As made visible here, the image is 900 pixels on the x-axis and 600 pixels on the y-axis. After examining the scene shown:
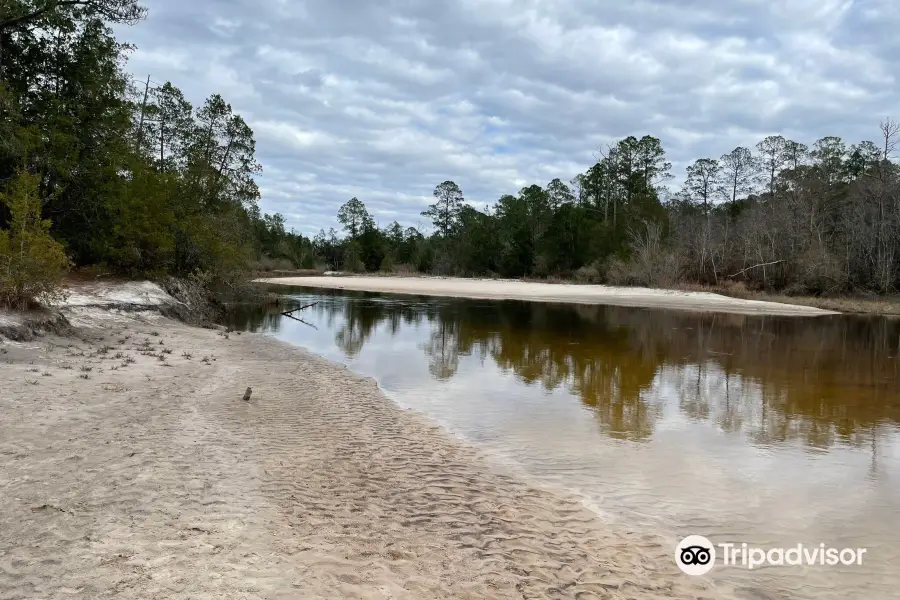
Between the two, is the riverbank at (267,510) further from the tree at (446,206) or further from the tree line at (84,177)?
the tree at (446,206)

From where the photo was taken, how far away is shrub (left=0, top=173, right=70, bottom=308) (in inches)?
484

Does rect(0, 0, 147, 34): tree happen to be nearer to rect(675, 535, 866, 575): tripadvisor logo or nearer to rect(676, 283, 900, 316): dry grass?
rect(675, 535, 866, 575): tripadvisor logo

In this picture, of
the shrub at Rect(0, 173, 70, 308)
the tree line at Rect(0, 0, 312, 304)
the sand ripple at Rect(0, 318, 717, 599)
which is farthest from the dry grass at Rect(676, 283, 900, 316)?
the shrub at Rect(0, 173, 70, 308)

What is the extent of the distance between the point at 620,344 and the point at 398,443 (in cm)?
1481

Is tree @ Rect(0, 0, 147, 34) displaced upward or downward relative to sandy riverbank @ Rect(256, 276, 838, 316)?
upward

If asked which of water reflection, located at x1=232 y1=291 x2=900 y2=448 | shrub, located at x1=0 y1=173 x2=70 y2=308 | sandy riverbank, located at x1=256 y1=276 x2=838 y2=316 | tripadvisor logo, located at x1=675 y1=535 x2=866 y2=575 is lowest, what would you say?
tripadvisor logo, located at x1=675 y1=535 x2=866 y2=575

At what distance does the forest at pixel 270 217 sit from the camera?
19547mm

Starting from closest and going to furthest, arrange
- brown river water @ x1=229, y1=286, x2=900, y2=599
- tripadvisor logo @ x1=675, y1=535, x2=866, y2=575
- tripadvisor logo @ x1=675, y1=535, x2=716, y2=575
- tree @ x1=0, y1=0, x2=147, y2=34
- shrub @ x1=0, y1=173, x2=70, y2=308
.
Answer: tripadvisor logo @ x1=675, y1=535, x2=716, y2=575 → tripadvisor logo @ x1=675, y1=535, x2=866, y2=575 → brown river water @ x1=229, y1=286, x2=900, y2=599 → shrub @ x1=0, y1=173, x2=70, y2=308 → tree @ x1=0, y1=0, x2=147, y2=34

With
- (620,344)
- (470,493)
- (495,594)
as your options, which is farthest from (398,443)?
(620,344)

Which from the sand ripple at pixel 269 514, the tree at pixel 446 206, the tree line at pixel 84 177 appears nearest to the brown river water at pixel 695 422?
the sand ripple at pixel 269 514

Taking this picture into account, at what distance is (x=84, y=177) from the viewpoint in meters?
21.9

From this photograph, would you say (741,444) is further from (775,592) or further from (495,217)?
(495,217)

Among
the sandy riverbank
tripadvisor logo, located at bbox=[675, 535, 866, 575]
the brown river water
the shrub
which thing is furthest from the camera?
the sandy riverbank

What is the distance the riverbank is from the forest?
7609mm
